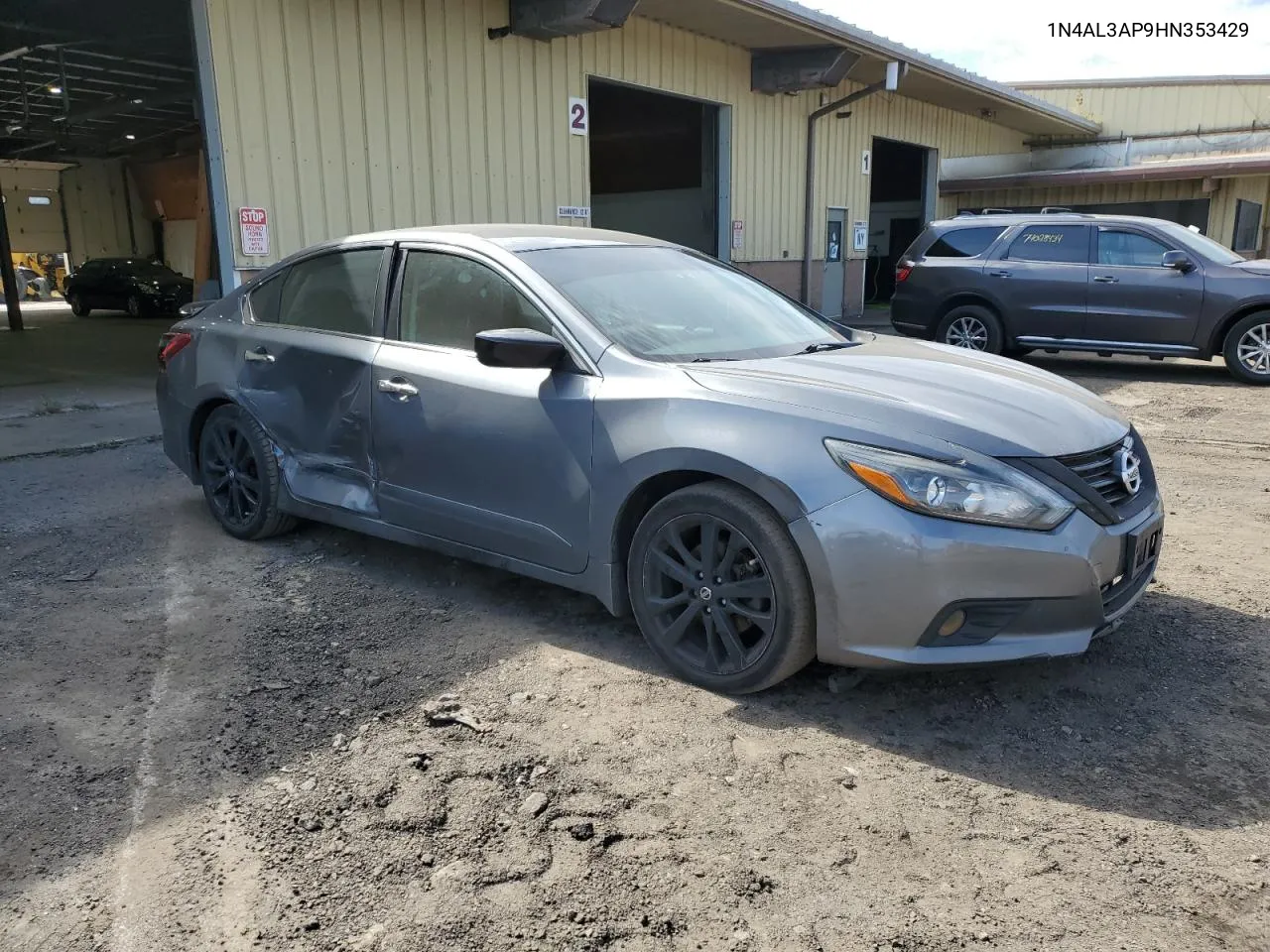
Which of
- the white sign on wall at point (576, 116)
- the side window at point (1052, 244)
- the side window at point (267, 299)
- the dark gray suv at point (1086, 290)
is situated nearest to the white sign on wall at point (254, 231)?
the side window at point (267, 299)

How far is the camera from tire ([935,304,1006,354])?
36.2ft

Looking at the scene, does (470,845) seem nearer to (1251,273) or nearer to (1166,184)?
(1251,273)

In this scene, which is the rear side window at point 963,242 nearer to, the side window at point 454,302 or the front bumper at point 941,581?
the side window at point 454,302

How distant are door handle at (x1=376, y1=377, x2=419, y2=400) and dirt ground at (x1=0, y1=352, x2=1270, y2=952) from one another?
90 centimetres

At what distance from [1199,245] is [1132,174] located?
14.3 metres

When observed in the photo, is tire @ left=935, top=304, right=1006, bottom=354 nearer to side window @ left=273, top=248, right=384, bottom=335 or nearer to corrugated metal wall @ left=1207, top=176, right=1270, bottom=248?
side window @ left=273, top=248, right=384, bottom=335

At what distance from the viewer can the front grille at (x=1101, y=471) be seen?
3.03 m

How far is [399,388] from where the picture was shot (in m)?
4.03

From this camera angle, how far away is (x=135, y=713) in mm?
3197

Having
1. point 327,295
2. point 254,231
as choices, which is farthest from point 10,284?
point 327,295

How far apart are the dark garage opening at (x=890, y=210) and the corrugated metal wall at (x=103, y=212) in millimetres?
23584

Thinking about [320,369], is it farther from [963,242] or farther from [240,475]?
[963,242]

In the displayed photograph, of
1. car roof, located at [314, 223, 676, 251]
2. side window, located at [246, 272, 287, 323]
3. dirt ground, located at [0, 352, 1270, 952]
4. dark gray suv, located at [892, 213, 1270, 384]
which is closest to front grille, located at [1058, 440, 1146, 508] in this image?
dirt ground, located at [0, 352, 1270, 952]

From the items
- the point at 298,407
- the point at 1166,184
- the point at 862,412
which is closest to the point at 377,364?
the point at 298,407
